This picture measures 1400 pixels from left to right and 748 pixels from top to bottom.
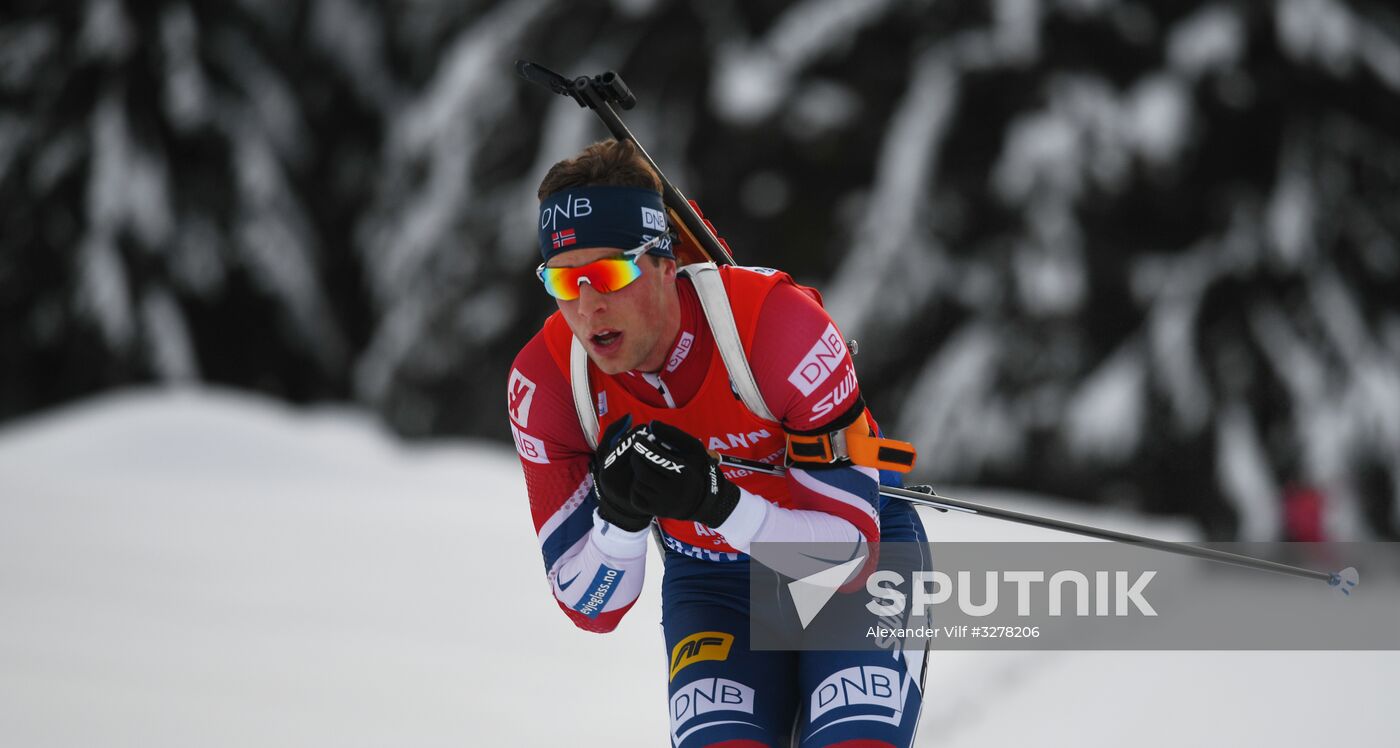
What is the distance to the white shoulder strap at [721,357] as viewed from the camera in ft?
10.6

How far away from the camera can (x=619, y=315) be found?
3189 mm

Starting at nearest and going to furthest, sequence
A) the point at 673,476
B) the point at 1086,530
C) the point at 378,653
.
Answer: the point at 673,476, the point at 1086,530, the point at 378,653

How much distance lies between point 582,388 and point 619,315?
0.24 metres

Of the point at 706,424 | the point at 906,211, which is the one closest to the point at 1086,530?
the point at 706,424

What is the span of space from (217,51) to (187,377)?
430 cm

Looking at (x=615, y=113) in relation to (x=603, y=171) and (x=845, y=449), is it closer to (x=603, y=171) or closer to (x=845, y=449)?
(x=603, y=171)

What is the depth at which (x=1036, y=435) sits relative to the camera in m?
13.0

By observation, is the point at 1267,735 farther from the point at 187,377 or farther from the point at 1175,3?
the point at 187,377

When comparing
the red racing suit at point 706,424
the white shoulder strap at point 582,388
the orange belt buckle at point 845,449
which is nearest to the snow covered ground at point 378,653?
the red racing suit at point 706,424

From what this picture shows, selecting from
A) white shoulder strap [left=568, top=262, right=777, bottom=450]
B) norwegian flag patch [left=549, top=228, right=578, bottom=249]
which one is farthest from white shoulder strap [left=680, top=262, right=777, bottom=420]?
norwegian flag patch [left=549, top=228, right=578, bottom=249]

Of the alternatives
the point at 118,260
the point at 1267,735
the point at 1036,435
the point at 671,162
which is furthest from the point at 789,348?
the point at 118,260

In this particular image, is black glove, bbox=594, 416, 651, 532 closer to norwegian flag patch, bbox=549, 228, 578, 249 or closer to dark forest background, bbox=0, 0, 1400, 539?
norwegian flag patch, bbox=549, 228, 578, 249

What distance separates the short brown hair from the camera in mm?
3291

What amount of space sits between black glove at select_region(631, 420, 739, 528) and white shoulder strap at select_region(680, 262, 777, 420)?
30 centimetres
